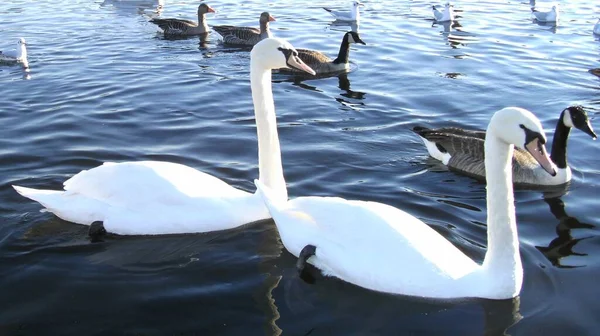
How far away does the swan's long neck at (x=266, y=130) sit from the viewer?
26.2 ft

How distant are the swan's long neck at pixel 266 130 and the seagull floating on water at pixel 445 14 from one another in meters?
17.5

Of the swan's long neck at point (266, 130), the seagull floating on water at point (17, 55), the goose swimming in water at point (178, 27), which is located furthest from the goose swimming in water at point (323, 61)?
the swan's long neck at point (266, 130)

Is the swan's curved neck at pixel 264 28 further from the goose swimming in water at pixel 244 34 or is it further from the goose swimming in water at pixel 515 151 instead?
the goose swimming in water at pixel 515 151

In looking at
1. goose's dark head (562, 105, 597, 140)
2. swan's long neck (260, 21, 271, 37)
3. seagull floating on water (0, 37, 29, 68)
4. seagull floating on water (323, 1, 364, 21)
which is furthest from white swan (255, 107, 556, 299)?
seagull floating on water (323, 1, 364, 21)

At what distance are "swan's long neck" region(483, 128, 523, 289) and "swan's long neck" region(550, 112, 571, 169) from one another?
4.09 metres

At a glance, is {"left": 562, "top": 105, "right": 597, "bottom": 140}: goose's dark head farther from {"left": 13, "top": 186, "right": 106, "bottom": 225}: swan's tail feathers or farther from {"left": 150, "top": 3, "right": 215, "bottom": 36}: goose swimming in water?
{"left": 150, "top": 3, "right": 215, "bottom": 36}: goose swimming in water

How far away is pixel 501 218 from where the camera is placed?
6.24 metres

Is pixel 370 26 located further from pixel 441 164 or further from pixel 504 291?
pixel 504 291

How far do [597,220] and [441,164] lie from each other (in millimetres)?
2773

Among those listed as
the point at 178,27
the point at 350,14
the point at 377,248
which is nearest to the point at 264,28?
the point at 178,27

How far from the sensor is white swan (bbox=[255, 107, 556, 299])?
6102mm

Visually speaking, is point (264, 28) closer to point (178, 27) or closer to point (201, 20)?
point (201, 20)

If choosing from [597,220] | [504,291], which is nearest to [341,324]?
[504,291]

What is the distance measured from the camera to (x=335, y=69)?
17.4 meters
